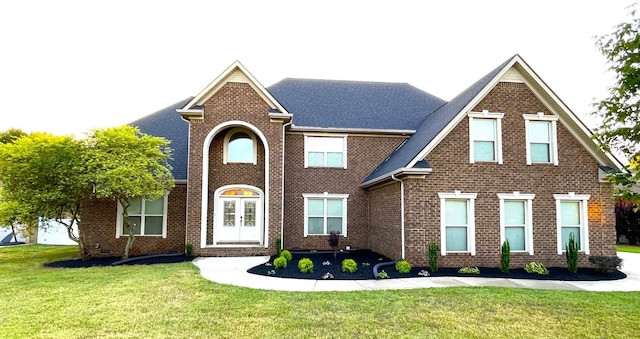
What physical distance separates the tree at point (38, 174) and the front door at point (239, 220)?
4881 mm

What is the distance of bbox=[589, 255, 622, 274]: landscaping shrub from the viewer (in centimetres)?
1107

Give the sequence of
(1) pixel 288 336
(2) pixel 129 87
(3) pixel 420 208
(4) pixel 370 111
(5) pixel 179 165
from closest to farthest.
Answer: (1) pixel 288 336 < (3) pixel 420 208 < (5) pixel 179 165 < (4) pixel 370 111 < (2) pixel 129 87

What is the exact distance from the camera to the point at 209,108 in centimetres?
1419

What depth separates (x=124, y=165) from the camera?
41.0ft

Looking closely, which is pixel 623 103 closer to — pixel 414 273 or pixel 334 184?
pixel 414 273

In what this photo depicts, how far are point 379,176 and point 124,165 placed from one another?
29.3 ft

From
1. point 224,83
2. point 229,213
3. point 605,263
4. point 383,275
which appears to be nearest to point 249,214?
point 229,213

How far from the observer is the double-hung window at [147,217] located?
1504cm

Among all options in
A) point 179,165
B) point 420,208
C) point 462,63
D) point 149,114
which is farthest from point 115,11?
point 462,63

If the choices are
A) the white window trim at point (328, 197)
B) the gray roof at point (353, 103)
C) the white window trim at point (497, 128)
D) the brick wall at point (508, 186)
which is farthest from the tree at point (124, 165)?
the white window trim at point (497, 128)

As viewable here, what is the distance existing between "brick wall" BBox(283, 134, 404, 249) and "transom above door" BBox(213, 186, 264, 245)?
1248 millimetres

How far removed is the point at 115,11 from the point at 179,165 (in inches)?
255

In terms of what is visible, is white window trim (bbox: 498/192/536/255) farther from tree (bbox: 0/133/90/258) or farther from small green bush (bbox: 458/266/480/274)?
tree (bbox: 0/133/90/258)

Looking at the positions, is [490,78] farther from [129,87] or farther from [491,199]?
[129,87]
